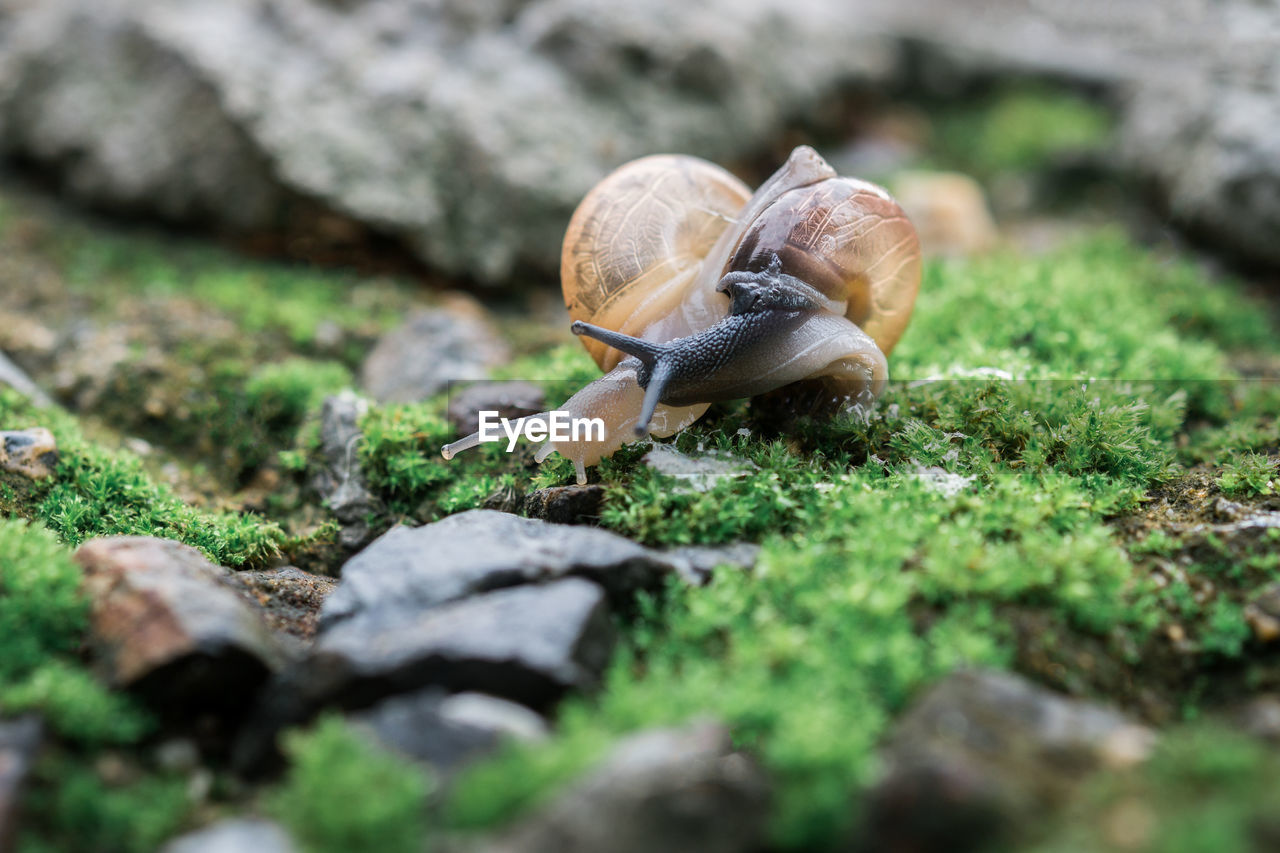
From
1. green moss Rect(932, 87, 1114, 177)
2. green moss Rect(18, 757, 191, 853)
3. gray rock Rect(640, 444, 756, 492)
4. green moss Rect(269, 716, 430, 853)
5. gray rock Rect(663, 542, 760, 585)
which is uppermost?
green moss Rect(932, 87, 1114, 177)

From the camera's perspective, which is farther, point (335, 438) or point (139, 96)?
point (139, 96)

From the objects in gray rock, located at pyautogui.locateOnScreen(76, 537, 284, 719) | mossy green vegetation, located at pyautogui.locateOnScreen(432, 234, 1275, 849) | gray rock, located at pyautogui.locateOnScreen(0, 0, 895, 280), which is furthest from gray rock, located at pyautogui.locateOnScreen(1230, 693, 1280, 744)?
gray rock, located at pyautogui.locateOnScreen(0, 0, 895, 280)

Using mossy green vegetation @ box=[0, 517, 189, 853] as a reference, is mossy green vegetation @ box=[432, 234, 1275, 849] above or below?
above

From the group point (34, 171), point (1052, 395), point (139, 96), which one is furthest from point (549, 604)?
point (34, 171)

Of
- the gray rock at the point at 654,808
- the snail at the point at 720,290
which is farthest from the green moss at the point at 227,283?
the gray rock at the point at 654,808

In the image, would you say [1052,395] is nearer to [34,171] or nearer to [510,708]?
[510,708]

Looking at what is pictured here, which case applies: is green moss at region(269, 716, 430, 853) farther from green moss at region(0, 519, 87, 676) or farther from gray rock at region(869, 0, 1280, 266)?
gray rock at region(869, 0, 1280, 266)
